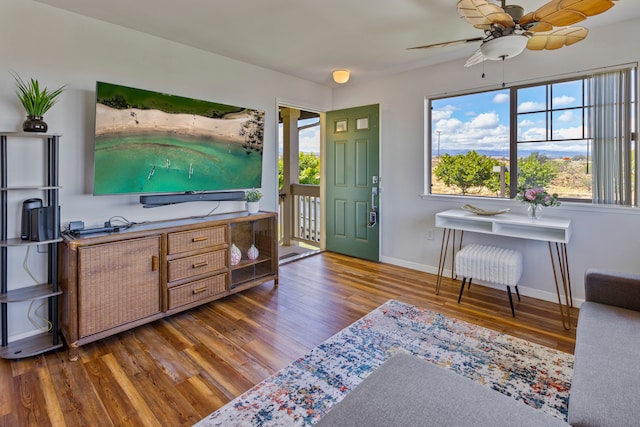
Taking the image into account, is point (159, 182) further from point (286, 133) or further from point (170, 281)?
point (286, 133)

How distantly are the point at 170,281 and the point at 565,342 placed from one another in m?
2.99

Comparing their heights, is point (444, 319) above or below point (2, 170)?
below

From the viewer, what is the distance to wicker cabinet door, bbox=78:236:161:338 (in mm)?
2260

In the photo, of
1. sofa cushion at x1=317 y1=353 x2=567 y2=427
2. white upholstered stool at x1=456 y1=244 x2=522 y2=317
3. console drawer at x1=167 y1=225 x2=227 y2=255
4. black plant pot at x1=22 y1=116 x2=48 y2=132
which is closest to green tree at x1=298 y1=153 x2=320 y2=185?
console drawer at x1=167 y1=225 x2=227 y2=255

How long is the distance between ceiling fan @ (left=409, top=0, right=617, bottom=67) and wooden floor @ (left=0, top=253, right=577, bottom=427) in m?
2.04

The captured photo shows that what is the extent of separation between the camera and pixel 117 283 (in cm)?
242

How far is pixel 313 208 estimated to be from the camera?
5641 millimetres

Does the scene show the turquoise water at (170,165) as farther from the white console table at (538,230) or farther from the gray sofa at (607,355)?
the gray sofa at (607,355)

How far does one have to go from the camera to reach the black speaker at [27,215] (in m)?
2.19

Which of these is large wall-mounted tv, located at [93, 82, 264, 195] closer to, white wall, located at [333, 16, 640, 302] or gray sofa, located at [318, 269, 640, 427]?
white wall, located at [333, 16, 640, 302]

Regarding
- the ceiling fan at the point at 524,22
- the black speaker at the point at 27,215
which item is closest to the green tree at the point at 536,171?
the ceiling fan at the point at 524,22

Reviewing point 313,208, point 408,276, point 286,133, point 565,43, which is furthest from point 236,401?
point 286,133

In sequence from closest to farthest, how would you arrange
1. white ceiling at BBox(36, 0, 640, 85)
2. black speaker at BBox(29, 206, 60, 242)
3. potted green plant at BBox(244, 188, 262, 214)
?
black speaker at BBox(29, 206, 60, 242) < white ceiling at BBox(36, 0, 640, 85) < potted green plant at BBox(244, 188, 262, 214)

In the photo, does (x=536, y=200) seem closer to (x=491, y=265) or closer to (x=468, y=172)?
(x=491, y=265)
